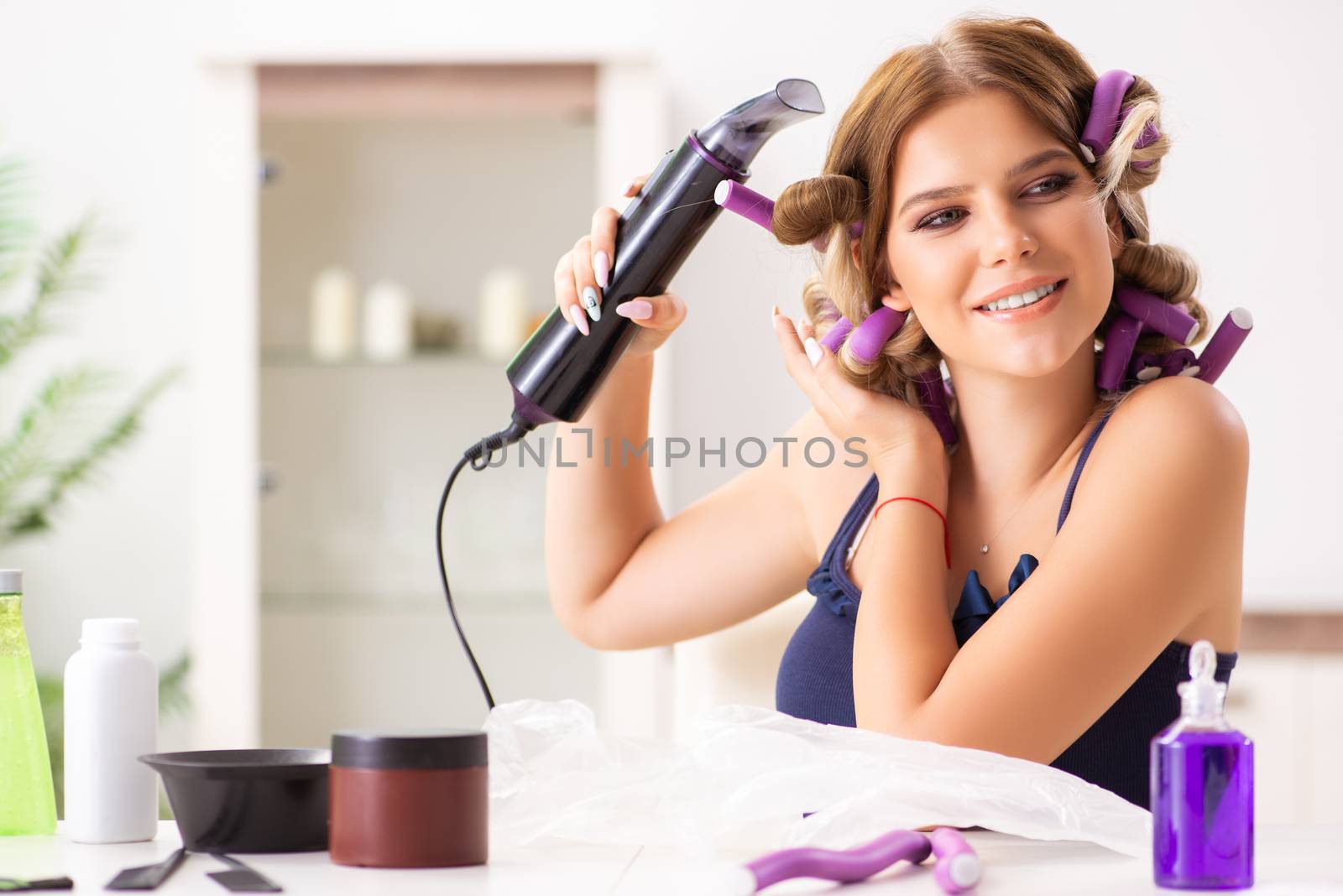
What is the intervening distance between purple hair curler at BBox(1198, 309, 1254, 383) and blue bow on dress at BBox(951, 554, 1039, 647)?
0.85 feet

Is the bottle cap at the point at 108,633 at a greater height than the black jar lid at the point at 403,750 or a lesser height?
greater

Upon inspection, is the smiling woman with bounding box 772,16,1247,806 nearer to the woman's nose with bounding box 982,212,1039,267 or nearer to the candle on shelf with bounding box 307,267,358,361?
the woman's nose with bounding box 982,212,1039,267

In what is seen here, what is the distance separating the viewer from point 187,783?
0.84 m

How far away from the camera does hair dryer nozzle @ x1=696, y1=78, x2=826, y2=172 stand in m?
1.11

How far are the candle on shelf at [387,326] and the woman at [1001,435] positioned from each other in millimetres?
1225

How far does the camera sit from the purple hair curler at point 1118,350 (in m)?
1.30

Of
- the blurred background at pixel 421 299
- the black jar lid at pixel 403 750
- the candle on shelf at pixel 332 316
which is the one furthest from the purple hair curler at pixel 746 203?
the candle on shelf at pixel 332 316

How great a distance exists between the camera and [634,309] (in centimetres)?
125

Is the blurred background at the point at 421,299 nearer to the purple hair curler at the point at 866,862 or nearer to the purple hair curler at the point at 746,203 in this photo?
the purple hair curler at the point at 746,203

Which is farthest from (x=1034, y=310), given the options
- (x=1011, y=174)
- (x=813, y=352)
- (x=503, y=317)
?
(x=503, y=317)

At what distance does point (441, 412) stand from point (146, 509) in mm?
803

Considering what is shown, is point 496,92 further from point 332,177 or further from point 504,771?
point 504,771

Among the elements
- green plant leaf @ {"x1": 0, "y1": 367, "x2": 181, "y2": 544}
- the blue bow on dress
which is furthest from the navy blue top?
green plant leaf @ {"x1": 0, "y1": 367, "x2": 181, "y2": 544}

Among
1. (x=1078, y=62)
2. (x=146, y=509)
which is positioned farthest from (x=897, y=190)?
(x=146, y=509)
